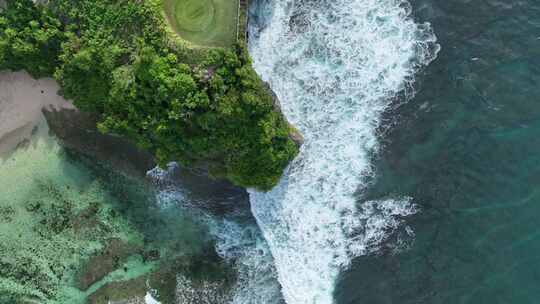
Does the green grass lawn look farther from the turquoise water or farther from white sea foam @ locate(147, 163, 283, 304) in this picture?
the turquoise water

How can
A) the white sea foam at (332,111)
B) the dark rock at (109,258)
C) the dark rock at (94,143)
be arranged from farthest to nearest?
the dark rock at (109,258), the dark rock at (94,143), the white sea foam at (332,111)

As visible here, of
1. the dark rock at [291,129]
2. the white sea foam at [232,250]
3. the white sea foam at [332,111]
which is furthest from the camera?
the white sea foam at [232,250]

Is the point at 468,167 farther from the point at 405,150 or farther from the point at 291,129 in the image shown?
the point at 291,129

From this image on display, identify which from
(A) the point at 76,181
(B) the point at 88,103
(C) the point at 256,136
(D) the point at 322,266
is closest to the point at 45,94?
(B) the point at 88,103

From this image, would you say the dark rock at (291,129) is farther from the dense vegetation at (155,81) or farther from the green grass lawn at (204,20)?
the green grass lawn at (204,20)

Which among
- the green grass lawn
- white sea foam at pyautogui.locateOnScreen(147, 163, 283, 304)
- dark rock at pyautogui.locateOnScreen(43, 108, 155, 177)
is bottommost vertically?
white sea foam at pyautogui.locateOnScreen(147, 163, 283, 304)

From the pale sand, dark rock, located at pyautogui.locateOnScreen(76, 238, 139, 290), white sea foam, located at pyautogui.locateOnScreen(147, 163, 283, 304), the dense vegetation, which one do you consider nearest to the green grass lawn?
the dense vegetation

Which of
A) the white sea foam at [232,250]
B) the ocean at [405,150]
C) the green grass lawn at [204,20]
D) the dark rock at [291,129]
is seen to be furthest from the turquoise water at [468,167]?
the green grass lawn at [204,20]

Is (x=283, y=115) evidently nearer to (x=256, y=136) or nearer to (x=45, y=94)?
(x=256, y=136)
